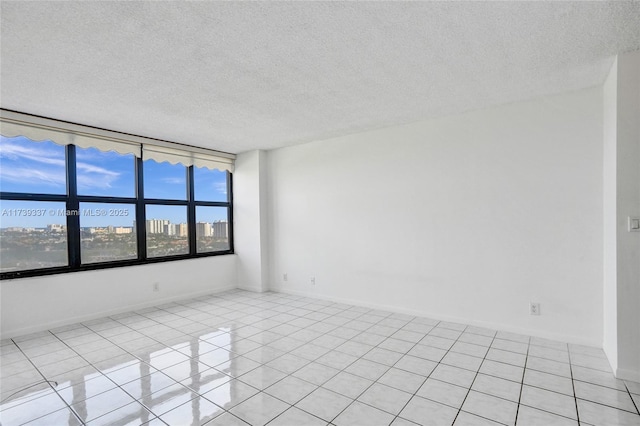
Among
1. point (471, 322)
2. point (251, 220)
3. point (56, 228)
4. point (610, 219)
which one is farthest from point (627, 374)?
point (56, 228)

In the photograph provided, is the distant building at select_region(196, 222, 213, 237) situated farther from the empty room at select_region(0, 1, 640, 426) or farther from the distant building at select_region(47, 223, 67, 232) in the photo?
the distant building at select_region(47, 223, 67, 232)

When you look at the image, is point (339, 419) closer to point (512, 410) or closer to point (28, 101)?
point (512, 410)

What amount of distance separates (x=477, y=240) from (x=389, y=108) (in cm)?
176

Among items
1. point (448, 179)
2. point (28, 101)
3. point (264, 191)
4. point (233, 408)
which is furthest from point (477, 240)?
point (28, 101)

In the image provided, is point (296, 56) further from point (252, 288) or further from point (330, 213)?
point (252, 288)

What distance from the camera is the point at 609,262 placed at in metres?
2.74

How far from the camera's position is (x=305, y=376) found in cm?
257

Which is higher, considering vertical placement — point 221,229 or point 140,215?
point 140,215

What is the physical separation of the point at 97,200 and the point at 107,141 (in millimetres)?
784

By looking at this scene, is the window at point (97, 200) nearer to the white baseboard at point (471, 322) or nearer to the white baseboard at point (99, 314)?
the white baseboard at point (99, 314)

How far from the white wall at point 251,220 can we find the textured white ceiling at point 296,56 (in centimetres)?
193

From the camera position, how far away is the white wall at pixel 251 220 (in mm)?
5496

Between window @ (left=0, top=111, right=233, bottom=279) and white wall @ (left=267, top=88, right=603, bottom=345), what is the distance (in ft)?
5.84

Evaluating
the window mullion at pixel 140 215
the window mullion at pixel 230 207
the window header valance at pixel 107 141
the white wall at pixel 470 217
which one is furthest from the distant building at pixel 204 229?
the white wall at pixel 470 217
